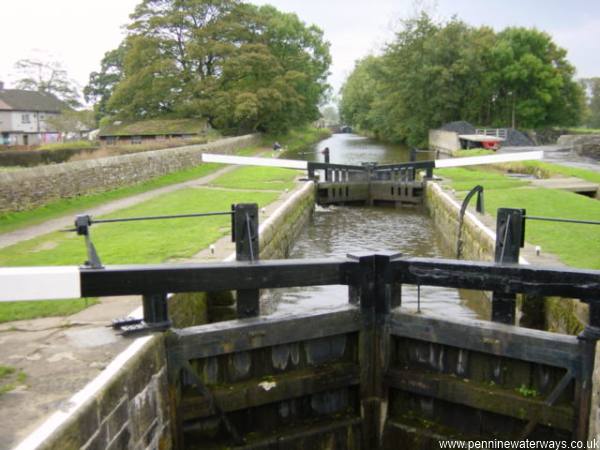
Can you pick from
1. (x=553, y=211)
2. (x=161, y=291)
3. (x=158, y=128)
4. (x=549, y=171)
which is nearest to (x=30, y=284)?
(x=161, y=291)

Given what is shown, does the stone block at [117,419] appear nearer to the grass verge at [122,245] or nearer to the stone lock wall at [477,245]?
the grass verge at [122,245]

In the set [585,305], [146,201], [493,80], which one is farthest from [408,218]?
[493,80]

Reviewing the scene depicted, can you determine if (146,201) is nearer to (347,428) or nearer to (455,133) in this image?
(347,428)

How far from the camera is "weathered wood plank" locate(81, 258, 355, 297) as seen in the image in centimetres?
442

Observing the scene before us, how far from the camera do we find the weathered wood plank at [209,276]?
4.42 meters

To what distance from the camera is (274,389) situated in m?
5.04

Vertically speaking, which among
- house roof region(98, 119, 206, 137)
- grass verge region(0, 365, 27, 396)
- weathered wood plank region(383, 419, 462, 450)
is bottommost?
weathered wood plank region(383, 419, 462, 450)

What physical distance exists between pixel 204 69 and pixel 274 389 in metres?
40.4

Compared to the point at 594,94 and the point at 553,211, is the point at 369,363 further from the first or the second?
the point at 594,94

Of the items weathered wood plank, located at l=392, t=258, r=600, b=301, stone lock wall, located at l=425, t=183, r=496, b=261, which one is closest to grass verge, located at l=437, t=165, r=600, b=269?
stone lock wall, located at l=425, t=183, r=496, b=261

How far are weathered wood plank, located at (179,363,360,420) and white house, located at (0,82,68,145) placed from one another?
44857 millimetres

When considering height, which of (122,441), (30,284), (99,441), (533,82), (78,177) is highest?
(533,82)

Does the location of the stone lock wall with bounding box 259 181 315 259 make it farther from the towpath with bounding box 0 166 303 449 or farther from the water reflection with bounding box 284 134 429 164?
the water reflection with bounding box 284 134 429 164

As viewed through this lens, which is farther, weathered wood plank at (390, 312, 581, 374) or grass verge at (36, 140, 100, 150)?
grass verge at (36, 140, 100, 150)
